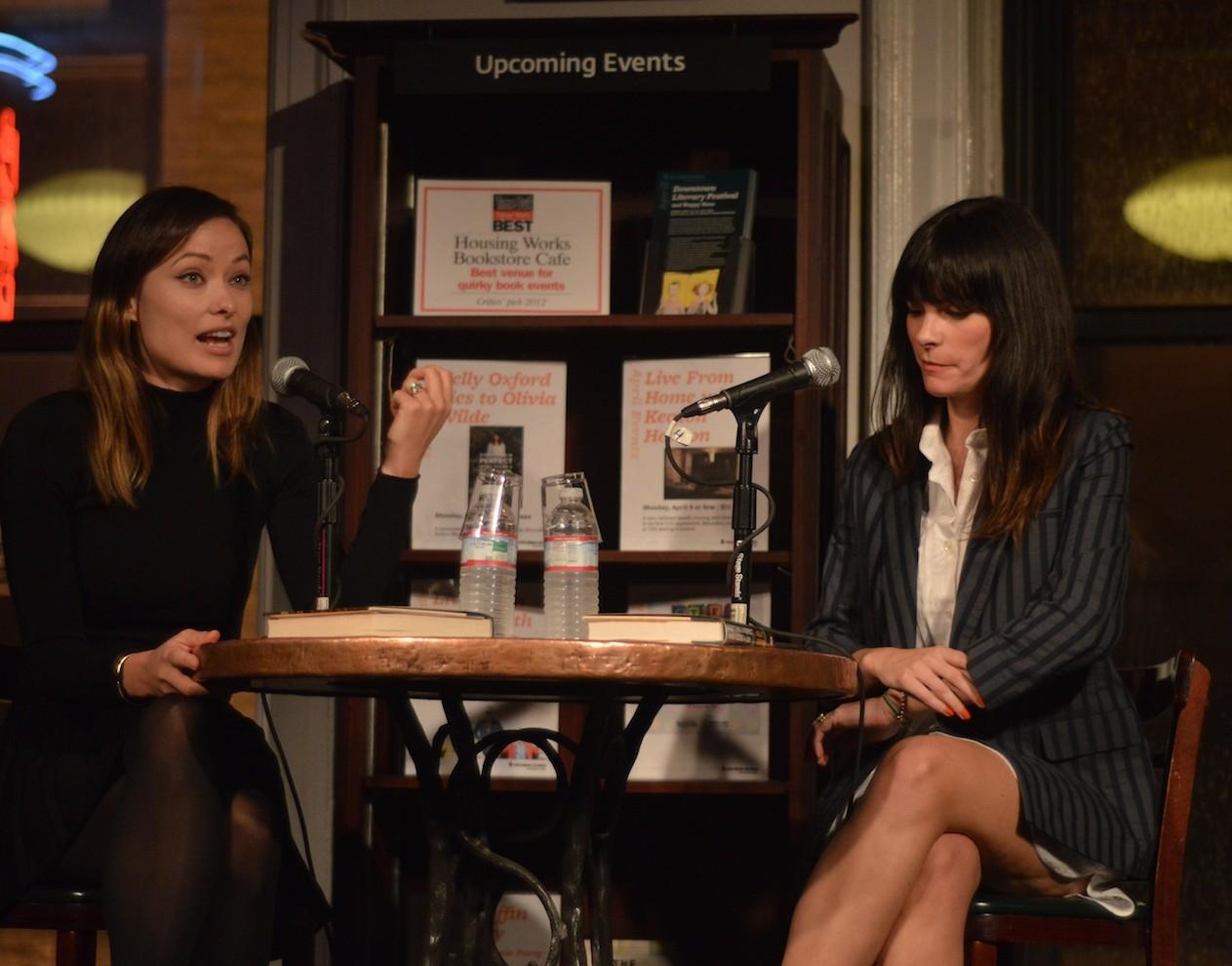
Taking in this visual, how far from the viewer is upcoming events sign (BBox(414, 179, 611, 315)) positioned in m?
2.91

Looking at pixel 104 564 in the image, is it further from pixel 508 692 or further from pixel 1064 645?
pixel 1064 645

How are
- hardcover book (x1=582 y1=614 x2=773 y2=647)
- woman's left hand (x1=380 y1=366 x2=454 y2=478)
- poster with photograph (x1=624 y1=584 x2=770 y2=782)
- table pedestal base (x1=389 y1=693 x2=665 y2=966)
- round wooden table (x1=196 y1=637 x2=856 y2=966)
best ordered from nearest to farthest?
round wooden table (x1=196 y1=637 x2=856 y2=966), hardcover book (x1=582 y1=614 x2=773 y2=647), table pedestal base (x1=389 y1=693 x2=665 y2=966), woman's left hand (x1=380 y1=366 x2=454 y2=478), poster with photograph (x1=624 y1=584 x2=770 y2=782)

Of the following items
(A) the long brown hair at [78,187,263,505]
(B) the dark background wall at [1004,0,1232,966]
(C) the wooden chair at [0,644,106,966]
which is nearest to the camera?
(C) the wooden chair at [0,644,106,966]

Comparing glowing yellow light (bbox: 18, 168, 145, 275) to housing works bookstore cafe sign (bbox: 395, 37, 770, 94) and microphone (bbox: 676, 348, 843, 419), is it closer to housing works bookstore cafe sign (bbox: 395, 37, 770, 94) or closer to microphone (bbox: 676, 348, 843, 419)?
housing works bookstore cafe sign (bbox: 395, 37, 770, 94)

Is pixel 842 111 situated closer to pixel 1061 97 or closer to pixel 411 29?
pixel 1061 97

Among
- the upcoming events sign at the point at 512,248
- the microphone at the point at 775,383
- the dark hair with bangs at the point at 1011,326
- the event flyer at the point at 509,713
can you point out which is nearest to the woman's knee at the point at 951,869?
the dark hair with bangs at the point at 1011,326

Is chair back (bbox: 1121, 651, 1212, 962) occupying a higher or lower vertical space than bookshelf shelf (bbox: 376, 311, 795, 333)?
lower

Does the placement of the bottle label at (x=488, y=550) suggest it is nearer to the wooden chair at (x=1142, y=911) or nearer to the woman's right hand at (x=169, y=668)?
the woman's right hand at (x=169, y=668)

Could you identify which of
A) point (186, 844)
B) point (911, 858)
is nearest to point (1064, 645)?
point (911, 858)

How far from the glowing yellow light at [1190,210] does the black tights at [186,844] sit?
2154mm

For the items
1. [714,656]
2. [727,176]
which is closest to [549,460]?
[727,176]

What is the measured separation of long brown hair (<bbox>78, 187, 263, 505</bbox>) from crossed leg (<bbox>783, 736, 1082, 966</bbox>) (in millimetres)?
1063

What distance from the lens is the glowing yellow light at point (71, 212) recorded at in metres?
3.26

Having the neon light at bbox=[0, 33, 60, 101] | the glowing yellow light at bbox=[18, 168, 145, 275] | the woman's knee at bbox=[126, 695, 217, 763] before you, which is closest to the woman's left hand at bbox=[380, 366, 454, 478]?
the woman's knee at bbox=[126, 695, 217, 763]
